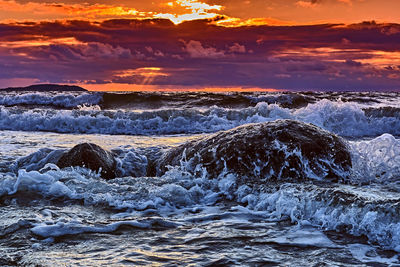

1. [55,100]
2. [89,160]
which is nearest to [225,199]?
[89,160]

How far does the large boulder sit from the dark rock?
1.04m

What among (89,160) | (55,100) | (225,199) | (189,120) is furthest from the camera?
(55,100)

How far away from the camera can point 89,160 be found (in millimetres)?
6430

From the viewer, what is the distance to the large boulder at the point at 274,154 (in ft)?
18.9

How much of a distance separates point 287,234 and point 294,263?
67cm

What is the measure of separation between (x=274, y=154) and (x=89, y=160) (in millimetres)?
2699

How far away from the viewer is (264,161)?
585 centimetres

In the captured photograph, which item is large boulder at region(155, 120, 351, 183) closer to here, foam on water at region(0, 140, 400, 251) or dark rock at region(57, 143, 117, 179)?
foam on water at region(0, 140, 400, 251)

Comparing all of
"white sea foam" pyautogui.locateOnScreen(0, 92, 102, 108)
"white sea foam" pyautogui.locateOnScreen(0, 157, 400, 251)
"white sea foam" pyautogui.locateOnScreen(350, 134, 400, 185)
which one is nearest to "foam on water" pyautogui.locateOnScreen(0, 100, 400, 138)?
"white sea foam" pyautogui.locateOnScreen(350, 134, 400, 185)

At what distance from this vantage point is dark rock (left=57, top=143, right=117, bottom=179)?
6414mm

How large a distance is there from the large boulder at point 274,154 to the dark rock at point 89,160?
1.04m

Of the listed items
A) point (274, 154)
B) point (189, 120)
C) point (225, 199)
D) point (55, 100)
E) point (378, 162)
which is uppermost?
point (274, 154)

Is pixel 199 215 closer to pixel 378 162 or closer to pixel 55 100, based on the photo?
pixel 378 162

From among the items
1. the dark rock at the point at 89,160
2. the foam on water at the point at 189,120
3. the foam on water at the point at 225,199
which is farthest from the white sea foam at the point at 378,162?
the foam on water at the point at 189,120
